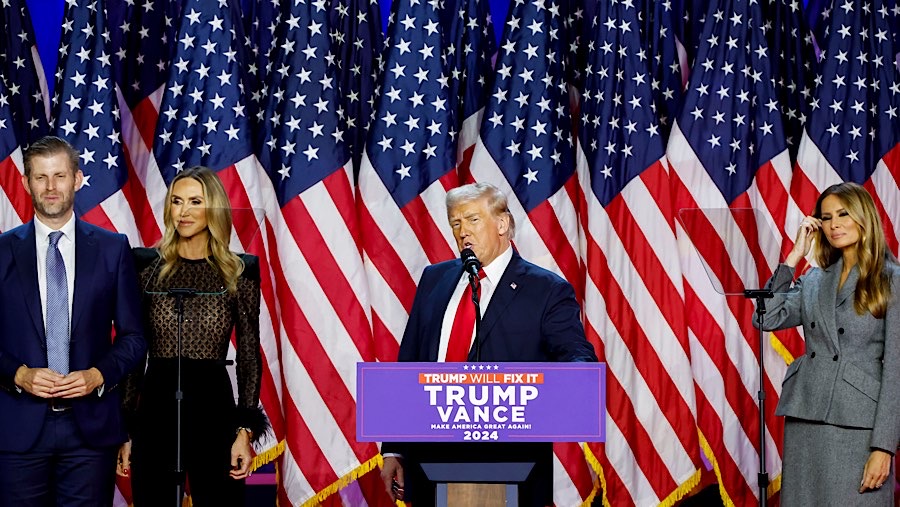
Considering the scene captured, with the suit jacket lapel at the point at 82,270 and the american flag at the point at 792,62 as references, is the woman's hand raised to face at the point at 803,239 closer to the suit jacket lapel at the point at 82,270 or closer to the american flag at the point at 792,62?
the american flag at the point at 792,62

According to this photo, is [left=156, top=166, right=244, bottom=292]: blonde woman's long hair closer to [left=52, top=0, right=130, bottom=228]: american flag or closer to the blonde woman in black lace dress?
the blonde woman in black lace dress

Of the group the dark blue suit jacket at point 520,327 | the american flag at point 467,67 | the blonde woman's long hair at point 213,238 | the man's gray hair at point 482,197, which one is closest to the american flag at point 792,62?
the american flag at point 467,67

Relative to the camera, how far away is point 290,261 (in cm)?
498

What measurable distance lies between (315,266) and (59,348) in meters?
1.86

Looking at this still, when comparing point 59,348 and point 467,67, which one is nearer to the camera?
point 59,348

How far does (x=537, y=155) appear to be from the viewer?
508 centimetres

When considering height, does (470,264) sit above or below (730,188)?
below

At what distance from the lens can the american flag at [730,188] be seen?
5047 mm

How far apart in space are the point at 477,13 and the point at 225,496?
2.73 metres

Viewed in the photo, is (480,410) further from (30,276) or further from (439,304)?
(30,276)

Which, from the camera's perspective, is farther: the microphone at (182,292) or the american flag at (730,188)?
the american flag at (730,188)

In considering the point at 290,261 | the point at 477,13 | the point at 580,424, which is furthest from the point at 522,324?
the point at 477,13

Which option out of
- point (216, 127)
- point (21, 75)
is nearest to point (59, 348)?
point (216, 127)

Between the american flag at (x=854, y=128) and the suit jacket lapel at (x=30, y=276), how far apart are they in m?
3.48
